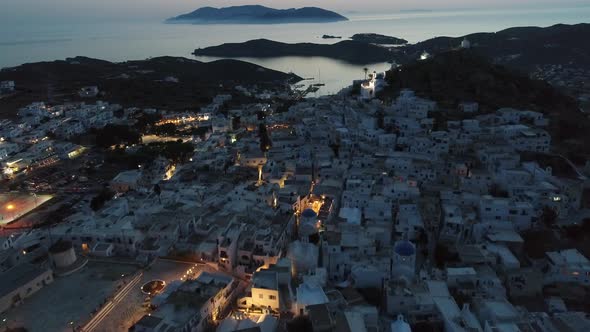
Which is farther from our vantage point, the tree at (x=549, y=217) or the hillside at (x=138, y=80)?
the hillside at (x=138, y=80)

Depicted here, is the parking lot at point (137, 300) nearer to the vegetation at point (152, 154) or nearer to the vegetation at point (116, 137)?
the vegetation at point (152, 154)

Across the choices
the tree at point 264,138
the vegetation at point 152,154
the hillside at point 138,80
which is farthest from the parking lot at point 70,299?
the hillside at point 138,80

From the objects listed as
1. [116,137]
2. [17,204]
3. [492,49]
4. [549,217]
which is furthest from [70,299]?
[492,49]

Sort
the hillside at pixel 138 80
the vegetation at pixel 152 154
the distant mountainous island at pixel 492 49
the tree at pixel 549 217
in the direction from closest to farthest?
the tree at pixel 549 217
the vegetation at pixel 152 154
the hillside at pixel 138 80
the distant mountainous island at pixel 492 49

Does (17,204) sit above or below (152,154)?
below

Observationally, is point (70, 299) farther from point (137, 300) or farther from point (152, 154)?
point (152, 154)

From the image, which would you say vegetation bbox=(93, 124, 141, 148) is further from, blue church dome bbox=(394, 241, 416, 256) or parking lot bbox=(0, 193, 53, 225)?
blue church dome bbox=(394, 241, 416, 256)

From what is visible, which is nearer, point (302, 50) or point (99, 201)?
point (99, 201)
